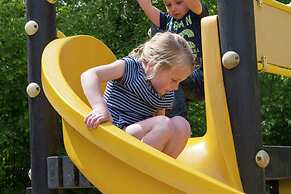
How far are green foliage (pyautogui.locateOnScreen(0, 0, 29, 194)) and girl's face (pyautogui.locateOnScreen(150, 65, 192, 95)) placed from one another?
607 centimetres

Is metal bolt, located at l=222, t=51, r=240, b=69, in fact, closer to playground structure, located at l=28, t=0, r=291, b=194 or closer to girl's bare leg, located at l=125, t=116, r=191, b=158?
playground structure, located at l=28, t=0, r=291, b=194

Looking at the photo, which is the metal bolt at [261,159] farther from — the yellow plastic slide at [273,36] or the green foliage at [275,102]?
the green foliage at [275,102]

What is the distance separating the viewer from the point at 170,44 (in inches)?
82.0

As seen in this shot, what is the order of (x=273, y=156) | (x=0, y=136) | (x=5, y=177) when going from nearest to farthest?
(x=273, y=156)
(x=0, y=136)
(x=5, y=177)

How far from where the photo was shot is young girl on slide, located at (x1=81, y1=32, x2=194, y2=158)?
205cm

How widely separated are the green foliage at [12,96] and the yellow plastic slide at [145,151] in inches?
228

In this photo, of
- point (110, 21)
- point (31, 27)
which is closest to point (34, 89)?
point (31, 27)

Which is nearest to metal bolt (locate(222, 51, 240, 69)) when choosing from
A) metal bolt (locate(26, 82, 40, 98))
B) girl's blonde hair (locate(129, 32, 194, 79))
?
girl's blonde hair (locate(129, 32, 194, 79))

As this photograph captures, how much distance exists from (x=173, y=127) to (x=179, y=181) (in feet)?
1.15

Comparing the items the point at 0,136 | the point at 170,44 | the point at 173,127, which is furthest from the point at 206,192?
the point at 0,136

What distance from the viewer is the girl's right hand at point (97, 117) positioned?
1.96 m

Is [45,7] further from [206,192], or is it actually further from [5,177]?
[5,177]

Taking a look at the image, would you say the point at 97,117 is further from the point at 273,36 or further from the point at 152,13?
the point at 152,13

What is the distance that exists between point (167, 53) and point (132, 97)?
0.25 meters
